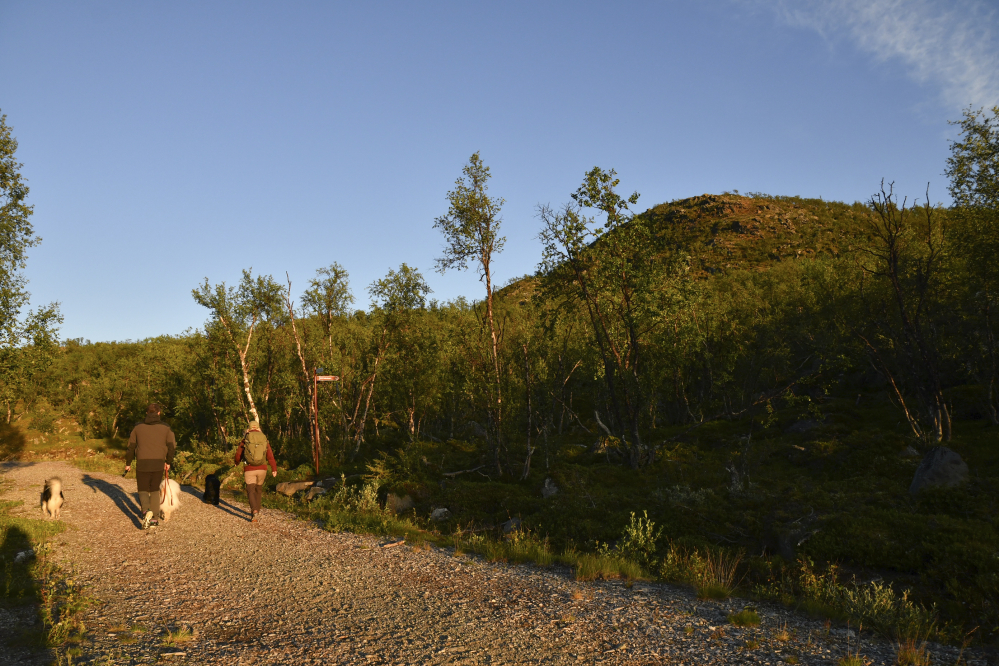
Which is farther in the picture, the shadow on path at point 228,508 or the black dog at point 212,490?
the black dog at point 212,490

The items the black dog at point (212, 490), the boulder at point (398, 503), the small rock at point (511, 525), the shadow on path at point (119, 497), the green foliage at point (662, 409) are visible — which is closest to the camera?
the green foliage at point (662, 409)

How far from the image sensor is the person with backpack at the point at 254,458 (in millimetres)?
12461

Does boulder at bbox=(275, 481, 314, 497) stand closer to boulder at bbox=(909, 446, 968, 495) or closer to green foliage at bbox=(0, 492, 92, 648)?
green foliage at bbox=(0, 492, 92, 648)

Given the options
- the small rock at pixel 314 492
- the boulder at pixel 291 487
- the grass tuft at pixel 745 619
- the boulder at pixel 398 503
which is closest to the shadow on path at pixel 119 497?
the boulder at pixel 291 487

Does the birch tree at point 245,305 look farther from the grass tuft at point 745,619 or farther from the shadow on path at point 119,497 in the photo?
the grass tuft at point 745,619

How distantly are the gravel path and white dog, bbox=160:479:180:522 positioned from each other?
1.09 m

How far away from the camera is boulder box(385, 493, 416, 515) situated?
643 inches

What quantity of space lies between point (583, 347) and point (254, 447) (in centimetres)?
3166

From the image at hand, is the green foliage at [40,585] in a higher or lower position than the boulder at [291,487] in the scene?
higher

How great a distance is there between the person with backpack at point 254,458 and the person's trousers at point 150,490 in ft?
5.57

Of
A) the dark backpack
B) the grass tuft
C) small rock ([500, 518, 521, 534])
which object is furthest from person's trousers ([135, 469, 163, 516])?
the grass tuft

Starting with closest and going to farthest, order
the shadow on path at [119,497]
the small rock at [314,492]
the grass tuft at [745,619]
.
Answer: the grass tuft at [745,619] < the shadow on path at [119,497] < the small rock at [314,492]

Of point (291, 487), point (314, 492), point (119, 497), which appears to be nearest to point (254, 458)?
point (314, 492)

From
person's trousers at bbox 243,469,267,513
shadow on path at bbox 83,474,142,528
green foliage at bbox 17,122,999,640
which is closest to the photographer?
green foliage at bbox 17,122,999,640
